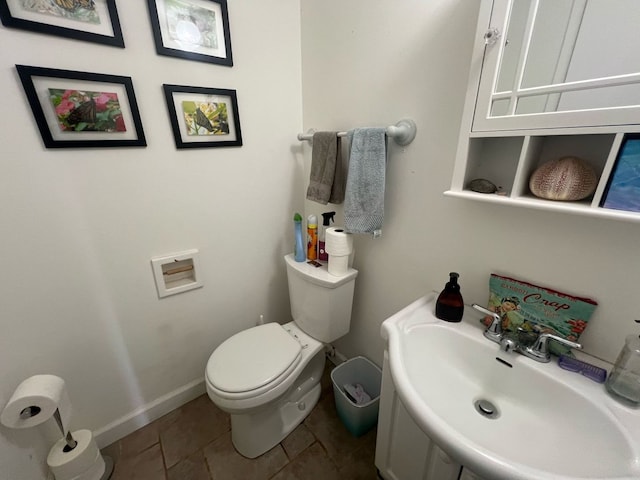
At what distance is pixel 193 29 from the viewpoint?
98 cm

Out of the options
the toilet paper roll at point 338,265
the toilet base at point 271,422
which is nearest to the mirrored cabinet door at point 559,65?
the toilet paper roll at point 338,265

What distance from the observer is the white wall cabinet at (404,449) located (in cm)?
76

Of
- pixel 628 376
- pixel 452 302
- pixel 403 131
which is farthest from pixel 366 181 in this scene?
pixel 628 376

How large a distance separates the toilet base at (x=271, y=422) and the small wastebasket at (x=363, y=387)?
17 centimetres

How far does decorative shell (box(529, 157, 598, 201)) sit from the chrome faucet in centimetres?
35

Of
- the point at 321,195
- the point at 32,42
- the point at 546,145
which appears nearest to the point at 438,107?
the point at 546,145

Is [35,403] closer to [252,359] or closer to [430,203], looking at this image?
[252,359]

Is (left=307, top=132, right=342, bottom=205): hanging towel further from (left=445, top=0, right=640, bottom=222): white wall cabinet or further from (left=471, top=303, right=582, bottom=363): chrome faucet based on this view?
(left=471, top=303, right=582, bottom=363): chrome faucet

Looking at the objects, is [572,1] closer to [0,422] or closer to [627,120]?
[627,120]

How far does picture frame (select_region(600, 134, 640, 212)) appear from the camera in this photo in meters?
0.50

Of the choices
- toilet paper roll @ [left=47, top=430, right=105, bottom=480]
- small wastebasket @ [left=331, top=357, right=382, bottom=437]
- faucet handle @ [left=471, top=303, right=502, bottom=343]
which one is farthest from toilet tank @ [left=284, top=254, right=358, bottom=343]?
toilet paper roll @ [left=47, top=430, right=105, bottom=480]

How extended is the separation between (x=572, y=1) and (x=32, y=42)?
1420mm

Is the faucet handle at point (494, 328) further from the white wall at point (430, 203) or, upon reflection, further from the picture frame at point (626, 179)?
the picture frame at point (626, 179)

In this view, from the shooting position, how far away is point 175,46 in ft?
3.16
